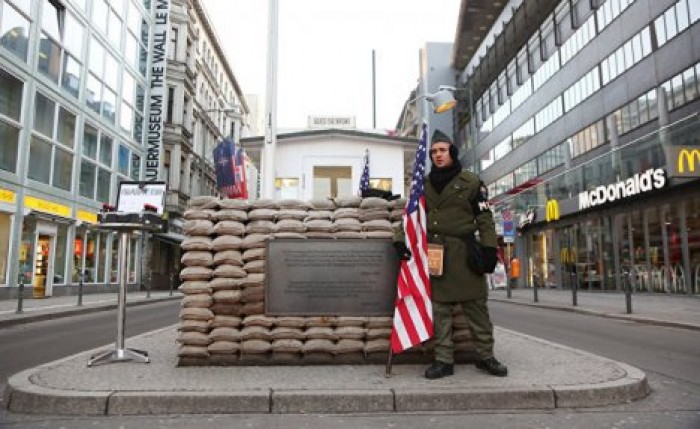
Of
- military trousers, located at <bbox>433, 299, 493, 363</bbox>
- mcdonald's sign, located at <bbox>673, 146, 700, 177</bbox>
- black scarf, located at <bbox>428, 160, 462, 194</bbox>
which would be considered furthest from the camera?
mcdonald's sign, located at <bbox>673, 146, 700, 177</bbox>

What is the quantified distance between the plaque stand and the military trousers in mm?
3018

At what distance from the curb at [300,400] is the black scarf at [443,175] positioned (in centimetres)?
A: 203

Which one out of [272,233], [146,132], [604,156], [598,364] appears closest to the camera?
[598,364]

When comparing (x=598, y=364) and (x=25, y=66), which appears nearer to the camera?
(x=598, y=364)

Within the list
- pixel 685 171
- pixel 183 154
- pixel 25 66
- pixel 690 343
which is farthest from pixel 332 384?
pixel 183 154

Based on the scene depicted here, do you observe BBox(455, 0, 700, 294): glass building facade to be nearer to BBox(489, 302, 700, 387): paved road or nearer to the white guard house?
BBox(489, 302, 700, 387): paved road

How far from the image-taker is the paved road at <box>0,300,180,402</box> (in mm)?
7246

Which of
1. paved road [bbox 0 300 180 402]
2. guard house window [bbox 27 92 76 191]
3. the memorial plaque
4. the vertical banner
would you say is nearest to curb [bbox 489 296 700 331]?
the memorial plaque

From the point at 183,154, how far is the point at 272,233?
120 ft

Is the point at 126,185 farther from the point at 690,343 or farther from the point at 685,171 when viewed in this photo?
the point at 685,171

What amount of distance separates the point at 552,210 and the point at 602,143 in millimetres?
5107

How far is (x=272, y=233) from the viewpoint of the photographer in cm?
580

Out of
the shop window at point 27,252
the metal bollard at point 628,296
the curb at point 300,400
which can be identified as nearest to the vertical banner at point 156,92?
the shop window at point 27,252

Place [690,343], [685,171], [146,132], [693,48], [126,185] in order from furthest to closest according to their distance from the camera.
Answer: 1. [146,132]
2. [693,48]
3. [685,171]
4. [690,343]
5. [126,185]
